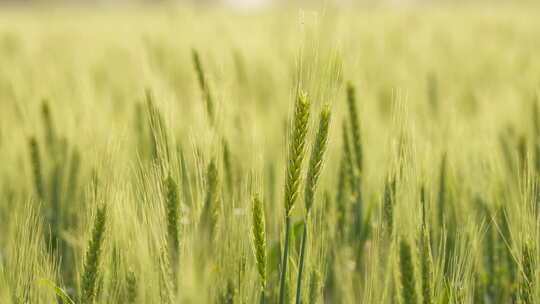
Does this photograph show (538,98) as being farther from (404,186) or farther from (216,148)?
(216,148)

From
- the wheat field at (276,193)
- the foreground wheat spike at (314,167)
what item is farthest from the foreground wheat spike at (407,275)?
the foreground wheat spike at (314,167)

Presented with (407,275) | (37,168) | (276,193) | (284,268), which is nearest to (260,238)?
(284,268)

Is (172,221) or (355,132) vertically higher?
(355,132)

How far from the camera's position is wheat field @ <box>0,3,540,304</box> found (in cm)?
74

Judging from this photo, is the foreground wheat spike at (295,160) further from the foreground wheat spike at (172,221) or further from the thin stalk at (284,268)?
the foreground wheat spike at (172,221)

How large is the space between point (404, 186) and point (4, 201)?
3.27 ft

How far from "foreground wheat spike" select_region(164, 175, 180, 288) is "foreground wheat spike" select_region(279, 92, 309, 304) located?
166mm

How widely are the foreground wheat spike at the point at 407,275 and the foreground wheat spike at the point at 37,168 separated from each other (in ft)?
2.79

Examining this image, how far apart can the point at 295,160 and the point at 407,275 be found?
231mm

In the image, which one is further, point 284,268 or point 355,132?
point 355,132

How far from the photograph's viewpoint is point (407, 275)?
2.37 ft

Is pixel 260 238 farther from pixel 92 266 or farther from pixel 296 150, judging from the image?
pixel 92 266

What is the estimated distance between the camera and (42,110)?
4.50 feet

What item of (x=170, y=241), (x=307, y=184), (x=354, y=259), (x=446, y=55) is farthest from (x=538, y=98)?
(x=446, y=55)
